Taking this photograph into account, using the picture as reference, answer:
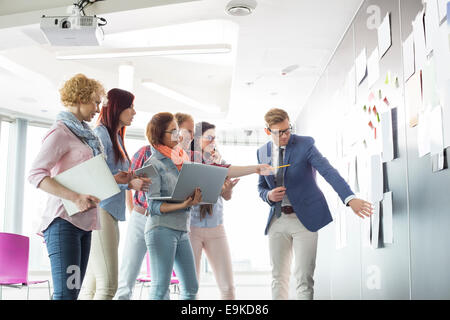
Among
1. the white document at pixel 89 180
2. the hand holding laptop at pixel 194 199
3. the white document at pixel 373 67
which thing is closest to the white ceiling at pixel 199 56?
the white document at pixel 373 67

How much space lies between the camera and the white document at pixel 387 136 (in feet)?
8.19

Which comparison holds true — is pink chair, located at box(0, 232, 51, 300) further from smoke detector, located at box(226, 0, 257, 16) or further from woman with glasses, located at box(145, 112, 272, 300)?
smoke detector, located at box(226, 0, 257, 16)

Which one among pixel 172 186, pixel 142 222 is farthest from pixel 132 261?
pixel 172 186

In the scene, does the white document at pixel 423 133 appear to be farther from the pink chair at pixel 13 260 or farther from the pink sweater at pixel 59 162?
the pink chair at pixel 13 260

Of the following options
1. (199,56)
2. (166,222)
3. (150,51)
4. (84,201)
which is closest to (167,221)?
(166,222)

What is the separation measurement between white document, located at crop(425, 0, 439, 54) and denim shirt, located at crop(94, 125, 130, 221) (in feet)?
4.95

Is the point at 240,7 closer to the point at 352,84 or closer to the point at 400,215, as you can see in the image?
the point at 352,84

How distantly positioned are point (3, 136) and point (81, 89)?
17.2ft

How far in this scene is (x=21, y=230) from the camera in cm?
664

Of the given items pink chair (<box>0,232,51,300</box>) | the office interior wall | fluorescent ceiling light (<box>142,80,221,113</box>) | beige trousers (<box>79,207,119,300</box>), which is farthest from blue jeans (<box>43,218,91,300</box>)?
fluorescent ceiling light (<box>142,80,221,113</box>)

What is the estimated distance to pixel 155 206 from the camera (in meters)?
2.31

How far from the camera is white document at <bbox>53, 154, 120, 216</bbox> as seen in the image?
6.15 feet

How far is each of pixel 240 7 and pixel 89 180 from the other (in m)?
1.96

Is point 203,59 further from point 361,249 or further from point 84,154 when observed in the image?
point 84,154
